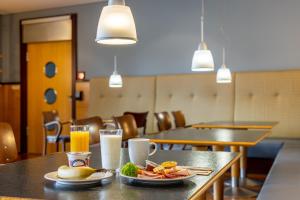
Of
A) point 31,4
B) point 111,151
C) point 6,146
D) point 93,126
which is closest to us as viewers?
point 111,151

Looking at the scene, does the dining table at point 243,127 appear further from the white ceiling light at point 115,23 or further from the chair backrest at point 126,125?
the white ceiling light at point 115,23

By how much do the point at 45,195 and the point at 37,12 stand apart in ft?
23.4

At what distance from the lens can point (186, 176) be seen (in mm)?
1284

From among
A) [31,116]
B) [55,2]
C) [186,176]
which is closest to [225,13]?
[55,2]

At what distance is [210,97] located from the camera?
20.4ft

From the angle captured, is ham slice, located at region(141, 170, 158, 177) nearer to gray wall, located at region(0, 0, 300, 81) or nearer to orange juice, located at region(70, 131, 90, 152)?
orange juice, located at region(70, 131, 90, 152)

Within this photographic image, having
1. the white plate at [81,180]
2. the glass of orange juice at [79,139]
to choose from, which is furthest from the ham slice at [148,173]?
the glass of orange juice at [79,139]

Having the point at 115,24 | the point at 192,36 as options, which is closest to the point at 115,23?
the point at 115,24

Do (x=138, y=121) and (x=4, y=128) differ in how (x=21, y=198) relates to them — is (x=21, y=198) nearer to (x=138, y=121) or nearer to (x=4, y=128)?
(x=4, y=128)

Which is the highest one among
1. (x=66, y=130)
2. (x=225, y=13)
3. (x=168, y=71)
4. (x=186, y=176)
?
(x=225, y=13)

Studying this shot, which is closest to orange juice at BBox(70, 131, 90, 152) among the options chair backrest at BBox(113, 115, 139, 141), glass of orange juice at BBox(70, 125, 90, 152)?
glass of orange juice at BBox(70, 125, 90, 152)

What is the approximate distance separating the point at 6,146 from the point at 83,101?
5.39 metres

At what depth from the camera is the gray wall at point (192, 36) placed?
589cm

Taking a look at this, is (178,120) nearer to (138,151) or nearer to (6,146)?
(6,146)
